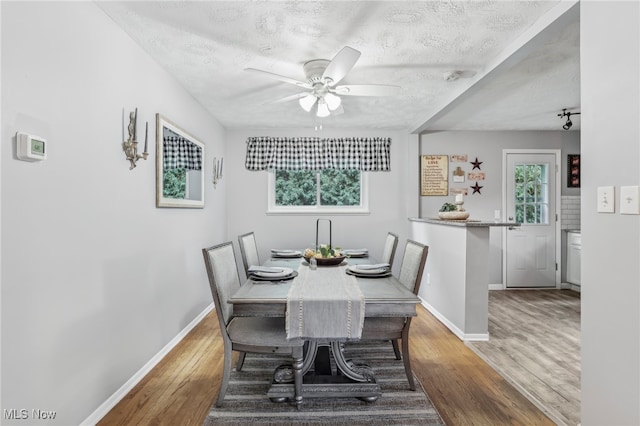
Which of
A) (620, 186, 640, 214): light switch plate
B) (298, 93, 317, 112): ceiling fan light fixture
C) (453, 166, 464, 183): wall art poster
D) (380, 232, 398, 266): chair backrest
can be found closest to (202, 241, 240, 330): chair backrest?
(298, 93, 317, 112): ceiling fan light fixture

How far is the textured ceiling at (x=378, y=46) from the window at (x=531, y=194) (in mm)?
1455

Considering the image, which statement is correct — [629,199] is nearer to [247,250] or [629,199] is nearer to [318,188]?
[247,250]

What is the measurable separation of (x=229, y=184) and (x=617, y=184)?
418 cm

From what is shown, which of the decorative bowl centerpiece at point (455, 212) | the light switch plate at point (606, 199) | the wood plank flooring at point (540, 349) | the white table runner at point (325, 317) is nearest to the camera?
the light switch plate at point (606, 199)

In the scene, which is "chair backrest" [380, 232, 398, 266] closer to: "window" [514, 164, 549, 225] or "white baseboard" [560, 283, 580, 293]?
"window" [514, 164, 549, 225]

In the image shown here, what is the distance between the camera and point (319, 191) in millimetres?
4980

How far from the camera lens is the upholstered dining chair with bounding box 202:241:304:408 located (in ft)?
6.52

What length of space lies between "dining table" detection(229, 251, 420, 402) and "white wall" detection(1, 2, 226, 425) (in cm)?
78

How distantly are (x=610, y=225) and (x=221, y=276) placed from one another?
1.97 meters

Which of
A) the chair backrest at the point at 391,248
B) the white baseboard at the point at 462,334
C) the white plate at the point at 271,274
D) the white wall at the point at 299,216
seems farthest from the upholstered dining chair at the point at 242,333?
the white wall at the point at 299,216

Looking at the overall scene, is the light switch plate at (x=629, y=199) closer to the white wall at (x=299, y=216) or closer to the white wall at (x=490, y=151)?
the white wall at (x=299, y=216)

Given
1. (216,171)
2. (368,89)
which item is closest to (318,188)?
(216,171)

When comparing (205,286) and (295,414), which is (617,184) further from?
(205,286)
